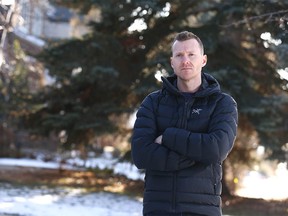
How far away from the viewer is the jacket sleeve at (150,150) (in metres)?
3.15

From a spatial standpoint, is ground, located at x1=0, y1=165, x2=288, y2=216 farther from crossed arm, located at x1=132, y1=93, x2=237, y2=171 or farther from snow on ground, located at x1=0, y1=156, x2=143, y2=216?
crossed arm, located at x1=132, y1=93, x2=237, y2=171

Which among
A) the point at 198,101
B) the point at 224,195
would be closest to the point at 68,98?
the point at 224,195

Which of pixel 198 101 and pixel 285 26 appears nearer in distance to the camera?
pixel 198 101

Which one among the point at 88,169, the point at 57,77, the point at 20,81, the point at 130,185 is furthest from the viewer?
the point at 88,169

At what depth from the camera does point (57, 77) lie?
48.4ft

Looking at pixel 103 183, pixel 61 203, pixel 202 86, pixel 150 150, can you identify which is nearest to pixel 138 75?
pixel 103 183

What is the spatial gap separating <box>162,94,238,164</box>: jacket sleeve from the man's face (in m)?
0.29

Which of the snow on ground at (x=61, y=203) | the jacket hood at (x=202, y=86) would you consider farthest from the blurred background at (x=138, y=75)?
the jacket hood at (x=202, y=86)

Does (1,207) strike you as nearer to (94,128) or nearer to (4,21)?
(94,128)

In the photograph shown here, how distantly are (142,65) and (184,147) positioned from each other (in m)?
10.6

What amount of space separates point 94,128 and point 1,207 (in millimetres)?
4729

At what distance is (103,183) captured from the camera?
1620cm

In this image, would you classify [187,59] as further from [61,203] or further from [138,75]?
[138,75]

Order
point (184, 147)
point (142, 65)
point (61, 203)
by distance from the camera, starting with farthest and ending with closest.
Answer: point (142, 65), point (61, 203), point (184, 147)
